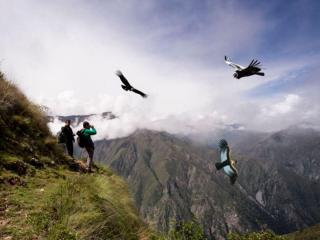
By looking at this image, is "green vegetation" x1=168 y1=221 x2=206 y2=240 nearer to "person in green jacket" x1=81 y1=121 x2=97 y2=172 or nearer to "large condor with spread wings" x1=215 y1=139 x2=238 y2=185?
"person in green jacket" x1=81 y1=121 x2=97 y2=172

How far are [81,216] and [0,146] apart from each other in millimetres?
8587

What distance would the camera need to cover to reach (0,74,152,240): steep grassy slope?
9.96 metres

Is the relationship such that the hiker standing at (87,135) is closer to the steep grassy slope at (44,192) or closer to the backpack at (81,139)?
the backpack at (81,139)

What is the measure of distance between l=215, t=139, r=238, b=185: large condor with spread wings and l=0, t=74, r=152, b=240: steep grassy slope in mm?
3871

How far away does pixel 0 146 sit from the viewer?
55.1 feet

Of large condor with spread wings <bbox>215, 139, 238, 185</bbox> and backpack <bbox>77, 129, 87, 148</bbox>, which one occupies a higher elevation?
backpack <bbox>77, 129, 87, 148</bbox>

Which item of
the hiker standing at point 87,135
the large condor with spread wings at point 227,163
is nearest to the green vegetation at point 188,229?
the hiker standing at point 87,135

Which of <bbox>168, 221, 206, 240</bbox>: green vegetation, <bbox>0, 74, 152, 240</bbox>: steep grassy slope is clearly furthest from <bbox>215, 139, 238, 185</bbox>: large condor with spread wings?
<bbox>168, 221, 206, 240</bbox>: green vegetation

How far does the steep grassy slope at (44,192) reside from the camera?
9.96 m

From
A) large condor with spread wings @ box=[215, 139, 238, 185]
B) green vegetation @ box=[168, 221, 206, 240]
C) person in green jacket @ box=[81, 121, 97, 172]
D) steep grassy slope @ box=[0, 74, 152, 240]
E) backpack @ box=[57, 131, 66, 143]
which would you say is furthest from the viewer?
green vegetation @ box=[168, 221, 206, 240]

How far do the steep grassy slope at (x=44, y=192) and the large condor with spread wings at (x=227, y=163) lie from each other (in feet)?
12.7

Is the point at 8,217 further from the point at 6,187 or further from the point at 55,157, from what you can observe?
the point at 55,157

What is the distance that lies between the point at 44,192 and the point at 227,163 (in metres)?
6.99

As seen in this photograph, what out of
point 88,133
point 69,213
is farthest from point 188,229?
point 69,213
